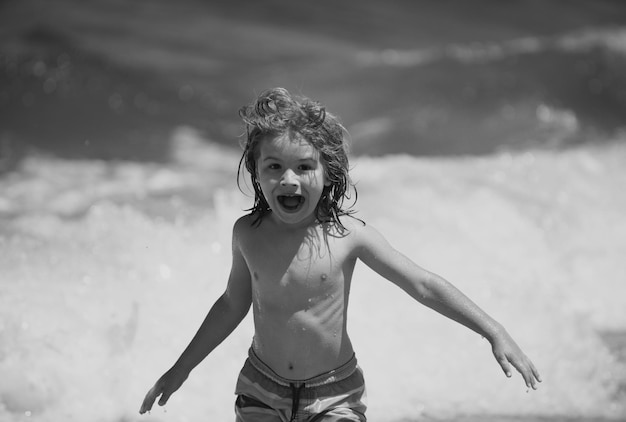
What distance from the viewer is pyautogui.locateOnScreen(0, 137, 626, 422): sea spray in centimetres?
383

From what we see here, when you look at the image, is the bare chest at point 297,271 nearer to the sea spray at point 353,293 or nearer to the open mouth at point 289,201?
the open mouth at point 289,201

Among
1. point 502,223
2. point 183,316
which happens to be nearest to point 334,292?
point 183,316

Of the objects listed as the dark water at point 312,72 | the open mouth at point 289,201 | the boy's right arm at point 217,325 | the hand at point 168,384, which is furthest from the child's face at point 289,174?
the dark water at point 312,72

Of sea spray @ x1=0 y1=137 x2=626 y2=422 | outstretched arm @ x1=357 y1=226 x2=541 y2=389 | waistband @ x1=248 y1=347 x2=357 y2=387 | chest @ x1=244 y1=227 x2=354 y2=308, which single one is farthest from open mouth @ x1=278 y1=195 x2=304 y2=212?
sea spray @ x1=0 y1=137 x2=626 y2=422

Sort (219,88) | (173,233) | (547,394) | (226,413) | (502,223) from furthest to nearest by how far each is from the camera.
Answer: (219,88) → (502,223) → (173,233) → (547,394) → (226,413)

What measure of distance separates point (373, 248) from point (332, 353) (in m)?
0.35

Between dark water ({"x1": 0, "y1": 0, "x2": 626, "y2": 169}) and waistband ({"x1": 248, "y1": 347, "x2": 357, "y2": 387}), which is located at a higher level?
dark water ({"x1": 0, "y1": 0, "x2": 626, "y2": 169})

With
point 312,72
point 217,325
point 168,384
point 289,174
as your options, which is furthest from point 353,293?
point 312,72

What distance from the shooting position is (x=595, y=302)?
16.8ft

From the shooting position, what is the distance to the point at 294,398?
2.63 m

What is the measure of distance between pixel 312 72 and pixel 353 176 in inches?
184

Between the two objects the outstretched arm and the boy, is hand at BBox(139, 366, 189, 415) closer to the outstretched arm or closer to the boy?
the boy

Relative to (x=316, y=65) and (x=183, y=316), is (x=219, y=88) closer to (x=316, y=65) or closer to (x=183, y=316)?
(x=316, y=65)

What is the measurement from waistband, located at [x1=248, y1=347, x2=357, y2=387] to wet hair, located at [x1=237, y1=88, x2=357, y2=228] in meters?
0.44
